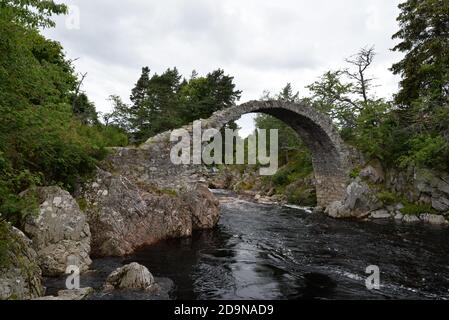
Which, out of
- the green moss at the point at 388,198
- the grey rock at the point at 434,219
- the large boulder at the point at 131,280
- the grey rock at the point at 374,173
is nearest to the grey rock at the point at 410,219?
the grey rock at the point at 434,219

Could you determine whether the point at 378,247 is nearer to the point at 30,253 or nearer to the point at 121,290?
the point at 121,290

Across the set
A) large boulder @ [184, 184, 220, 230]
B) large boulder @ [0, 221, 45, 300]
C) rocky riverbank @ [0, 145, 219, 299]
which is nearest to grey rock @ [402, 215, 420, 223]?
rocky riverbank @ [0, 145, 219, 299]

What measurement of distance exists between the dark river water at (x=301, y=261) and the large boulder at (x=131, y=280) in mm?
629

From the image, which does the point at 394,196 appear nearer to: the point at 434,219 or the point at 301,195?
the point at 434,219

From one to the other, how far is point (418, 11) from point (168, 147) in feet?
59.2

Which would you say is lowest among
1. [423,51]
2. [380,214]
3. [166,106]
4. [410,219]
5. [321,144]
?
[410,219]

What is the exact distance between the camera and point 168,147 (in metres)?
13.2

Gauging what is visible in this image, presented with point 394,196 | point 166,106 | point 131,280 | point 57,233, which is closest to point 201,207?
point 57,233

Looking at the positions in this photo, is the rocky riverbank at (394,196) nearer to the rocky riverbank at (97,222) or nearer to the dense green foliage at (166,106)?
the rocky riverbank at (97,222)

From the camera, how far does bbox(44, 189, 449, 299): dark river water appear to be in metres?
7.30

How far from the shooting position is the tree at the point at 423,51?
62.9ft

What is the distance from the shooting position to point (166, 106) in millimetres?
25531

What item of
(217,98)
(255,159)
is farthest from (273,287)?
(255,159)

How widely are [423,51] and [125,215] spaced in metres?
20.0
